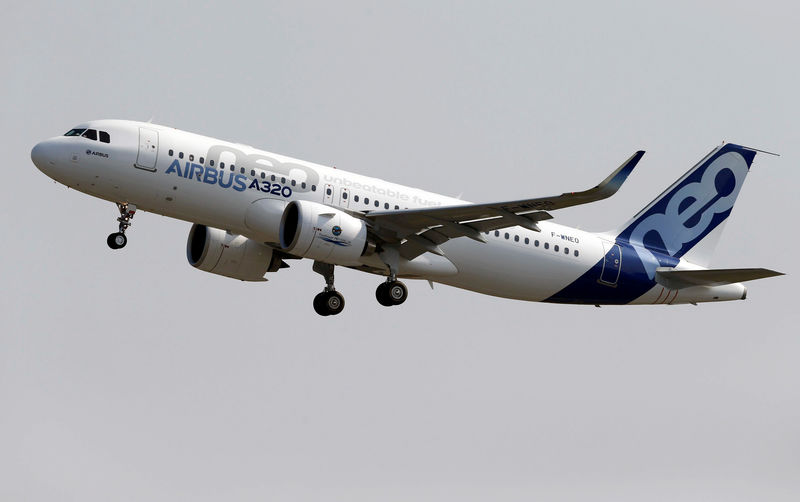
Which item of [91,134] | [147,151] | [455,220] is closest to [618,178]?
[455,220]

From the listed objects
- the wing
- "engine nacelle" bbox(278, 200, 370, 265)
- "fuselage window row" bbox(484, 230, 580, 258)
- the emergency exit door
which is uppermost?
"fuselage window row" bbox(484, 230, 580, 258)

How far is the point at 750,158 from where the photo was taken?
49.8 meters

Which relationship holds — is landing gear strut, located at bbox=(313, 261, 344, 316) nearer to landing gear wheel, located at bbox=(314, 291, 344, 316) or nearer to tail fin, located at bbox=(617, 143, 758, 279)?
landing gear wheel, located at bbox=(314, 291, 344, 316)

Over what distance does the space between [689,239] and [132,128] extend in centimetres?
2083

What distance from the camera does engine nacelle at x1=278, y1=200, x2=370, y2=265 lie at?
39.1m

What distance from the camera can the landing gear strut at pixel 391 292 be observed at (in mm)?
41750

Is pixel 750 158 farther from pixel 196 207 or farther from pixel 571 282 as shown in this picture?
pixel 196 207

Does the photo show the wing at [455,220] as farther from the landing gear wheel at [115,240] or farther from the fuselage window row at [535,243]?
the landing gear wheel at [115,240]

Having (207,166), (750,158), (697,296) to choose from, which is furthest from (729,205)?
(207,166)

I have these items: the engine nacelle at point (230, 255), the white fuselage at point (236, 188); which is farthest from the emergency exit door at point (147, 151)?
the engine nacelle at point (230, 255)

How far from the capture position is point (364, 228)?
40.3 metres

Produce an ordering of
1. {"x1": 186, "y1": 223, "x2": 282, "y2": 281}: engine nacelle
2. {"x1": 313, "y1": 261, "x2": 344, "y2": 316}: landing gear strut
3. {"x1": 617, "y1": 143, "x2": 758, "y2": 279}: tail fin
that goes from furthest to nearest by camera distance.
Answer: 1. {"x1": 617, "y1": 143, "x2": 758, "y2": 279}: tail fin
2. {"x1": 186, "y1": 223, "x2": 282, "y2": 281}: engine nacelle
3. {"x1": 313, "y1": 261, "x2": 344, "y2": 316}: landing gear strut

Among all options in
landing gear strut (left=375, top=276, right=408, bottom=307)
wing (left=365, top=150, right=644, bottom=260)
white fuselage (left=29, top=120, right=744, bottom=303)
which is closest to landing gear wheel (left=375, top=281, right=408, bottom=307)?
landing gear strut (left=375, top=276, right=408, bottom=307)

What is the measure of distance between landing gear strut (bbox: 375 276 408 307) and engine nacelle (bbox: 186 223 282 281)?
16.3ft
